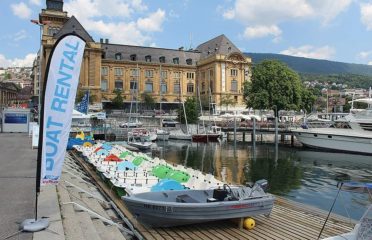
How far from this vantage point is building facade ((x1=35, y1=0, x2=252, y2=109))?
362 feet

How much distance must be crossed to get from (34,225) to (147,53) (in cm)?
11376

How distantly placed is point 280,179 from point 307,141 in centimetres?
2905

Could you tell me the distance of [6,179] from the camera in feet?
48.5

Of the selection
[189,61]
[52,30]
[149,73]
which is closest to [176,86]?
[149,73]

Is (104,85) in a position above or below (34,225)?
above

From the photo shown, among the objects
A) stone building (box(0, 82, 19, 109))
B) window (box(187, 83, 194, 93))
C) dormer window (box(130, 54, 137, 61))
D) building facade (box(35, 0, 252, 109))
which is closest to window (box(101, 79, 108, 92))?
building facade (box(35, 0, 252, 109))

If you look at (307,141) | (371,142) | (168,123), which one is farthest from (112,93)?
(371,142)

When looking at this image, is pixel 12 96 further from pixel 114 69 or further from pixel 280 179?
pixel 280 179

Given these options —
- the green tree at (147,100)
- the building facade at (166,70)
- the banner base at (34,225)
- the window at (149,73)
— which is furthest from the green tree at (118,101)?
the banner base at (34,225)

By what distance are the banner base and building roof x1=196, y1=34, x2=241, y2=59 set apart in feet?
358

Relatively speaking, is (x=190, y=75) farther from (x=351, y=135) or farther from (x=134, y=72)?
(x=351, y=135)

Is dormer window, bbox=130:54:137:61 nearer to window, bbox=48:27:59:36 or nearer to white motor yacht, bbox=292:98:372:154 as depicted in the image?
window, bbox=48:27:59:36

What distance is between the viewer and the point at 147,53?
11969cm

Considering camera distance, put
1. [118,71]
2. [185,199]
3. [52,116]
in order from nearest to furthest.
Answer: [52,116], [185,199], [118,71]
